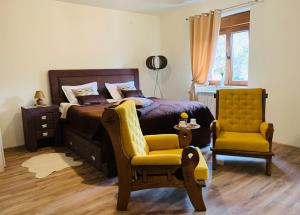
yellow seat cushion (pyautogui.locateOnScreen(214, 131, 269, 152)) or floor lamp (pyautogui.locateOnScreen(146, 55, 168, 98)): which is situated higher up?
floor lamp (pyautogui.locateOnScreen(146, 55, 168, 98))

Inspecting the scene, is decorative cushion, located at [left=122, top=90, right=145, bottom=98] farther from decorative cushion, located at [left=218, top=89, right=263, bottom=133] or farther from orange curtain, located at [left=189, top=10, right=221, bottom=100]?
decorative cushion, located at [left=218, top=89, right=263, bottom=133]

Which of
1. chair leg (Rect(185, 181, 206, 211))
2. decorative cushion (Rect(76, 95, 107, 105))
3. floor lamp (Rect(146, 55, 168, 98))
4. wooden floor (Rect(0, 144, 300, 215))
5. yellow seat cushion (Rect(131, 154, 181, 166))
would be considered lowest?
wooden floor (Rect(0, 144, 300, 215))

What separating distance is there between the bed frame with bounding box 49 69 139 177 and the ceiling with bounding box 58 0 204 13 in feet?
4.20

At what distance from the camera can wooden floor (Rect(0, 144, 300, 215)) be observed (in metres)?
2.14

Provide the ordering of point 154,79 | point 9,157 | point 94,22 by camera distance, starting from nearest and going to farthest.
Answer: point 9,157, point 94,22, point 154,79

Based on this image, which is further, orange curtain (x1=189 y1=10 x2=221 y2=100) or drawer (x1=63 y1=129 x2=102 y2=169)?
orange curtain (x1=189 y1=10 x2=221 y2=100)

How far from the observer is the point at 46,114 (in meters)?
3.88

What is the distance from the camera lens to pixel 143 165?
79.6 inches

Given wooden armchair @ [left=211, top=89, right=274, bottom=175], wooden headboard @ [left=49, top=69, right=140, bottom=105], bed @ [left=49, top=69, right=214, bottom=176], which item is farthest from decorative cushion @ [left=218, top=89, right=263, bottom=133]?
wooden headboard @ [left=49, top=69, right=140, bottom=105]

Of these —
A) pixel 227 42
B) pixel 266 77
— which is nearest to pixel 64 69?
pixel 227 42

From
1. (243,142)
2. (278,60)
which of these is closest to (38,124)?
(243,142)

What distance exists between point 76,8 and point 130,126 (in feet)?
11.1

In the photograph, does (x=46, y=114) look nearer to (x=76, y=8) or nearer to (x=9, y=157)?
(x=9, y=157)

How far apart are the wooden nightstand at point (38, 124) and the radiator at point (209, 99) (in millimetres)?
2807
